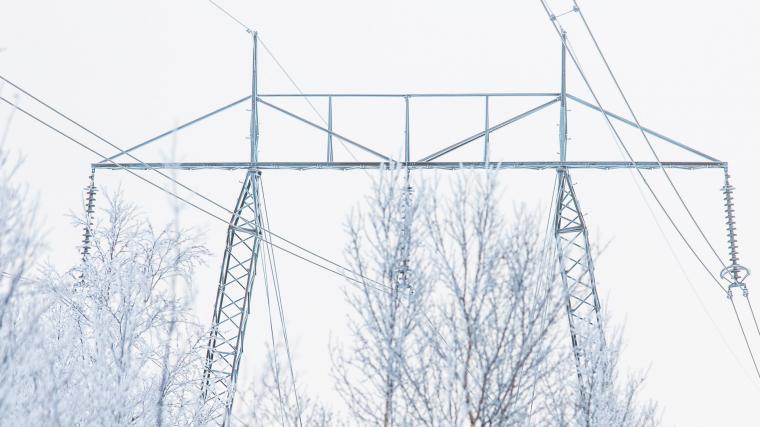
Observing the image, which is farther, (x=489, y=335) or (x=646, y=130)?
(x=646, y=130)

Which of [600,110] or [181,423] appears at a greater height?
[600,110]

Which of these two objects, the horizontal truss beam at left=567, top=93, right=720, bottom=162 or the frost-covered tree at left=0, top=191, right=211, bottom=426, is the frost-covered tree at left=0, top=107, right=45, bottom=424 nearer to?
the frost-covered tree at left=0, top=191, right=211, bottom=426

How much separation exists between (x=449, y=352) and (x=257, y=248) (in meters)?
5.86

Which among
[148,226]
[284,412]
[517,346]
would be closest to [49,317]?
[148,226]

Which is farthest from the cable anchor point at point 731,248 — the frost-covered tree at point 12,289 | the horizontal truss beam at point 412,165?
the frost-covered tree at point 12,289

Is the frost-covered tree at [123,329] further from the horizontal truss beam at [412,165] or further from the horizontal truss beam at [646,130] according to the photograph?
the horizontal truss beam at [646,130]

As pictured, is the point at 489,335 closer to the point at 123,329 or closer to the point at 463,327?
the point at 463,327

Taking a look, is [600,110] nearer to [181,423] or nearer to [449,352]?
[449,352]

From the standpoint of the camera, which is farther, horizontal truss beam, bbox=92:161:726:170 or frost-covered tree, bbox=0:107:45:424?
horizontal truss beam, bbox=92:161:726:170

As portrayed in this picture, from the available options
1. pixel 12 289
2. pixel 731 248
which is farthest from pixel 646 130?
pixel 12 289

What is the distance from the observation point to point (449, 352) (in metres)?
12.2

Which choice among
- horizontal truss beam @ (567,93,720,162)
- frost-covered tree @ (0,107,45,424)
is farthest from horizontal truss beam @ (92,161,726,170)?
frost-covered tree @ (0,107,45,424)

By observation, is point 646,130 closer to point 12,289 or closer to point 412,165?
point 412,165

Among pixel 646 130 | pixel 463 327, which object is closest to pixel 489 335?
pixel 463 327
